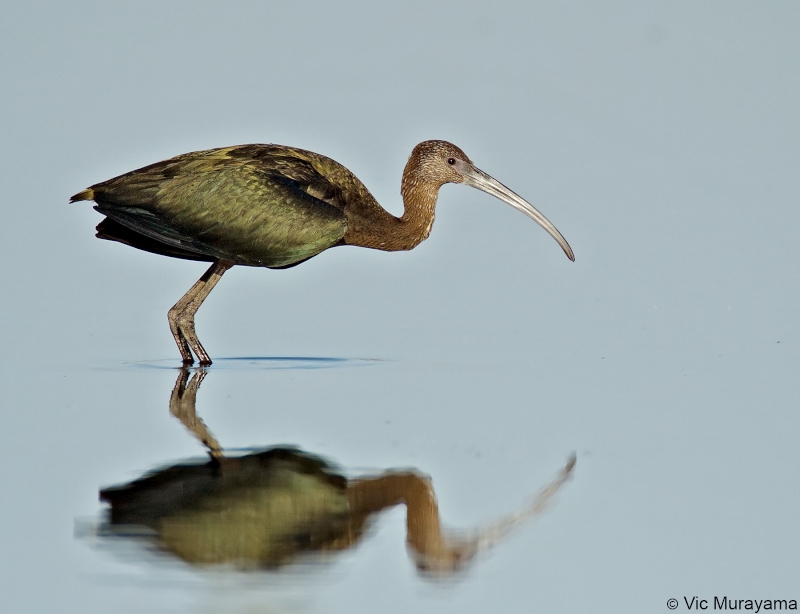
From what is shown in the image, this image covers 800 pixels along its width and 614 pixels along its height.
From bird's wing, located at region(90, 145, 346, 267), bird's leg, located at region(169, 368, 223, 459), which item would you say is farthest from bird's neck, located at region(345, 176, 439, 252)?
bird's leg, located at region(169, 368, 223, 459)

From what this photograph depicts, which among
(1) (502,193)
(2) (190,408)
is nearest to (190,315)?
(2) (190,408)

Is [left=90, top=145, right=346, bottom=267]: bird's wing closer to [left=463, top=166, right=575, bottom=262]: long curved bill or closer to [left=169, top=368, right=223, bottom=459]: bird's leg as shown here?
[left=169, top=368, right=223, bottom=459]: bird's leg

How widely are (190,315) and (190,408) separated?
10.6ft

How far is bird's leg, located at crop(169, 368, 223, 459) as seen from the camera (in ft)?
32.0

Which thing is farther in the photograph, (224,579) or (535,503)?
(535,503)

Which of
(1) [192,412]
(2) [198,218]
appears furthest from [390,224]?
(1) [192,412]

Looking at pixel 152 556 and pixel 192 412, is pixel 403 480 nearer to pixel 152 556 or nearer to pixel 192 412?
pixel 152 556

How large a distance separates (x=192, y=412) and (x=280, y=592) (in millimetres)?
4638

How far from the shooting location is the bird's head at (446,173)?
15.1 meters

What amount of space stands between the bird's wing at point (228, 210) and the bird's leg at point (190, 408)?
1422 millimetres

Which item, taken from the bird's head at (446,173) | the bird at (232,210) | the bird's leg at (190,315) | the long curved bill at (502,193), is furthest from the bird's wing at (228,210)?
the long curved bill at (502,193)

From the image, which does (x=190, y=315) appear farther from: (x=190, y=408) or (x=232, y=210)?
(x=190, y=408)

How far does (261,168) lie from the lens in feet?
45.2

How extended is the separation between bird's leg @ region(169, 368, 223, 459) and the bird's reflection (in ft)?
1.69
